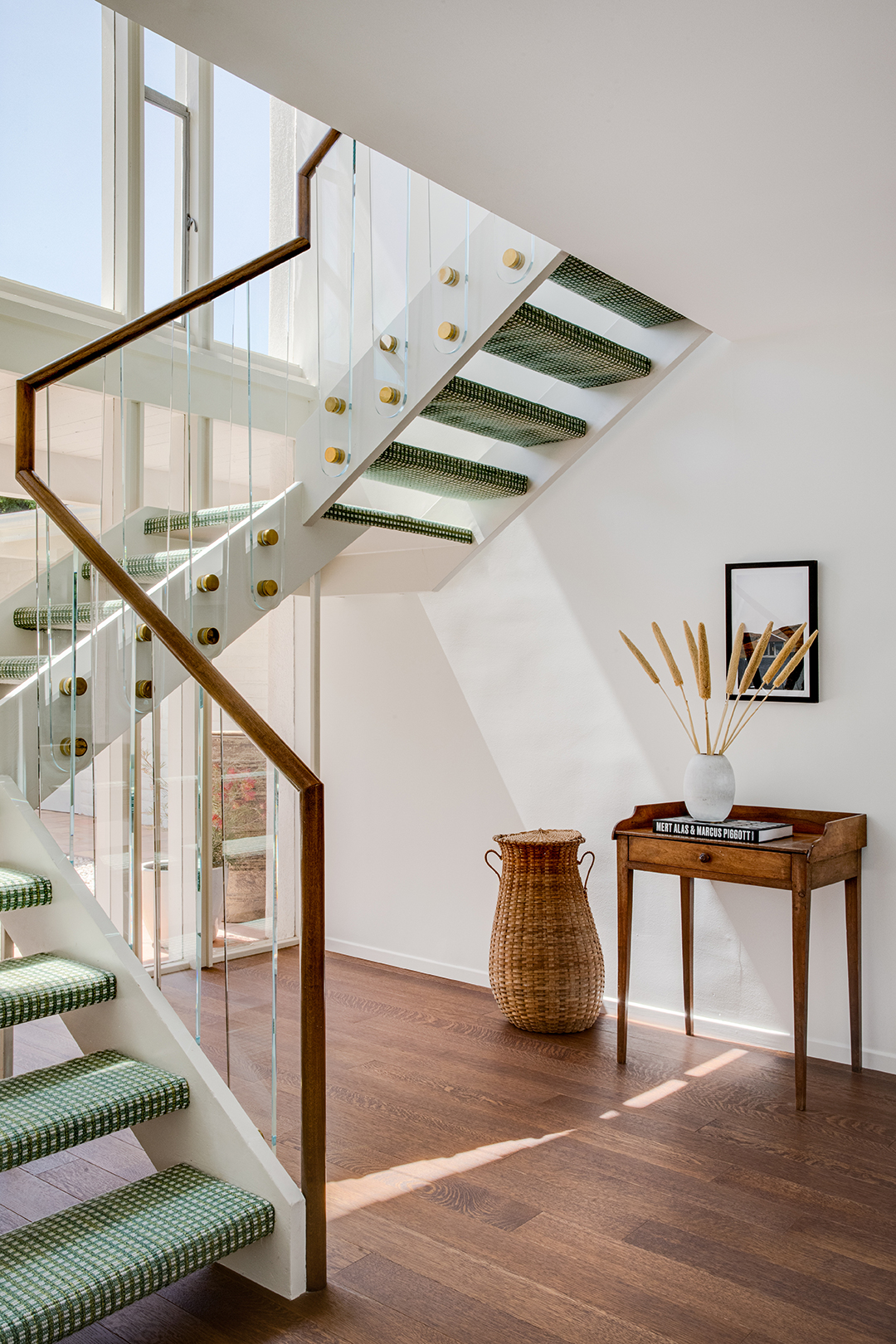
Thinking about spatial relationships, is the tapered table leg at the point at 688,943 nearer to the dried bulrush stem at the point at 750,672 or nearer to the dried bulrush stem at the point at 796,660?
the dried bulrush stem at the point at 750,672

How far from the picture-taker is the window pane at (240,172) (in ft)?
15.1

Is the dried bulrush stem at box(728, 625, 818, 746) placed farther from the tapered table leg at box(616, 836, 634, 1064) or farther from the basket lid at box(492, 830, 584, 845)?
the basket lid at box(492, 830, 584, 845)

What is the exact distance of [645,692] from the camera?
387 centimetres

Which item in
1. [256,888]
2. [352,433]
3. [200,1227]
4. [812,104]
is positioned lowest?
[200,1227]

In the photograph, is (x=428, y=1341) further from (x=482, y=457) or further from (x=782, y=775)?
(x=482, y=457)

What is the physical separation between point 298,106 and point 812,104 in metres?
1.09

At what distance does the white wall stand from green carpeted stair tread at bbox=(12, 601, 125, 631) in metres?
1.82

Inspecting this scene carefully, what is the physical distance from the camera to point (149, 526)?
3598 millimetres

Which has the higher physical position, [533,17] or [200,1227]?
[533,17]

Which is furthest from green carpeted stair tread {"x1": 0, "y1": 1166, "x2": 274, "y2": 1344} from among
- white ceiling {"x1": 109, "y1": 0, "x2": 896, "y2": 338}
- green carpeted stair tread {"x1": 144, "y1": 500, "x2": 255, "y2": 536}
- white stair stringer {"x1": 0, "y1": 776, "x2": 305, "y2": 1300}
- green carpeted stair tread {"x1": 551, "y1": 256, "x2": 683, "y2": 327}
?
green carpeted stair tread {"x1": 551, "y1": 256, "x2": 683, "y2": 327}

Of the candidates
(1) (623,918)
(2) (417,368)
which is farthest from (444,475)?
(1) (623,918)

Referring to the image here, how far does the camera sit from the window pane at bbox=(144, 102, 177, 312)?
4.32m

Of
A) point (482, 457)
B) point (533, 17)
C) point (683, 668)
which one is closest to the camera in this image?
point (533, 17)

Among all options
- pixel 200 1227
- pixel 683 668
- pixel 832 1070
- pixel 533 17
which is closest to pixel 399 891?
pixel 683 668
